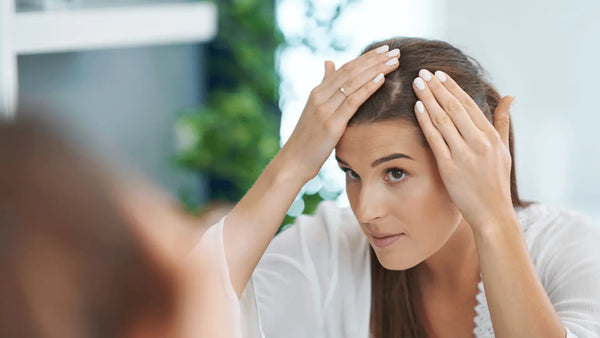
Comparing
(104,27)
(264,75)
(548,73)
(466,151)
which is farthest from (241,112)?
(466,151)

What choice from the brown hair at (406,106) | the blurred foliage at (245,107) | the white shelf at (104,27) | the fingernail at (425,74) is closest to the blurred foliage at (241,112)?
the blurred foliage at (245,107)

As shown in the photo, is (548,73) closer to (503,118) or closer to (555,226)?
(555,226)

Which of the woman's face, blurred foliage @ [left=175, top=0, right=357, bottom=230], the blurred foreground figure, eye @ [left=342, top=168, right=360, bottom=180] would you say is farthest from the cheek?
blurred foliage @ [left=175, top=0, right=357, bottom=230]

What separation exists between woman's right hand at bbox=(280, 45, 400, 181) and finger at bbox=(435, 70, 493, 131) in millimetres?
99

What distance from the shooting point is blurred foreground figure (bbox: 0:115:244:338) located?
1.41 feet

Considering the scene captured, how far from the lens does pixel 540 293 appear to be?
1174 mm

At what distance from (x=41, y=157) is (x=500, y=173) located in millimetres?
931

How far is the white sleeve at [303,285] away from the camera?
152 centimetres

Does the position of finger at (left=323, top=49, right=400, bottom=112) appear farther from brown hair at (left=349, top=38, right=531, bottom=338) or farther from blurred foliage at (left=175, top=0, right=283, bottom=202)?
blurred foliage at (left=175, top=0, right=283, bottom=202)

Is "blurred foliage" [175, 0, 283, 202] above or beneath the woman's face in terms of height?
beneath

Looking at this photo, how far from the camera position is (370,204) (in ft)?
4.36

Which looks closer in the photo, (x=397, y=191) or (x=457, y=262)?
(x=397, y=191)

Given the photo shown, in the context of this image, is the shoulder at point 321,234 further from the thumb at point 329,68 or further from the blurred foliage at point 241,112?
the blurred foliage at point 241,112

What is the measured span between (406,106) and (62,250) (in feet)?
3.16
